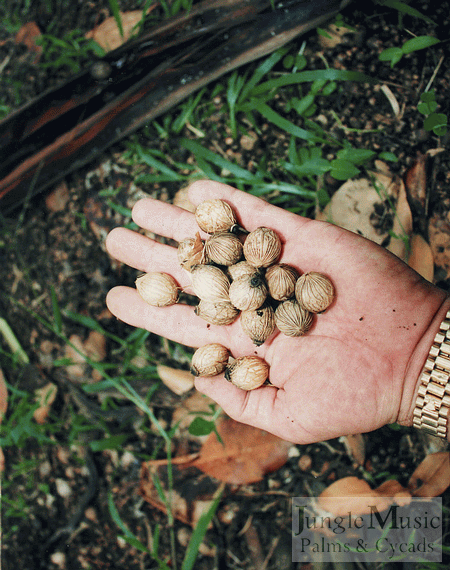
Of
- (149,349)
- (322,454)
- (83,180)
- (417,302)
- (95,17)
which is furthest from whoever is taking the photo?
(95,17)

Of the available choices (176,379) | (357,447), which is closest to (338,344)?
(357,447)

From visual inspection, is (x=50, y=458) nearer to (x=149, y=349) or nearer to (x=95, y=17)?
(x=149, y=349)

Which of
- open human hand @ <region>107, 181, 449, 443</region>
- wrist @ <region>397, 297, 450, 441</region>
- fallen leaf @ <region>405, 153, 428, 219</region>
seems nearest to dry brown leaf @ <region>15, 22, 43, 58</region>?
open human hand @ <region>107, 181, 449, 443</region>

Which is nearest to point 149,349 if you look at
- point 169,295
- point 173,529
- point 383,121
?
point 169,295

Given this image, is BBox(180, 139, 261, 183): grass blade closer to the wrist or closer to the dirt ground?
the dirt ground

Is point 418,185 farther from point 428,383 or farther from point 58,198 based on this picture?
point 58,198

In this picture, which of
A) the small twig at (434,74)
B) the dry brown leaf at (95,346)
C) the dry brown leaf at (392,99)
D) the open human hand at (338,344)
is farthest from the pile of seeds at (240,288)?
the small twig at (434,74)
